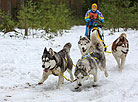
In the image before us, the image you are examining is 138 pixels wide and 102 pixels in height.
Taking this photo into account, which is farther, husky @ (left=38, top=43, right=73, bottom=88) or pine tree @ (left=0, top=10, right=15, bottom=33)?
pine tree @ (left=0, top=10, right=15, bottom=33)

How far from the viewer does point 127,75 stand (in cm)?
487

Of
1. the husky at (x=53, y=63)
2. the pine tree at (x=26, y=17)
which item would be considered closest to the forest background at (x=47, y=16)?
the pine tree at (x=26, y=17)

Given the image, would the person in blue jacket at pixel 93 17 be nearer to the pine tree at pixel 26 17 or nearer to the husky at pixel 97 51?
the husky at pixel 97 51

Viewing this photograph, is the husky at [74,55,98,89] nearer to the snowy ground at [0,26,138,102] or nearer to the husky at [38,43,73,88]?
the snowy ground at [0,26,138,102]

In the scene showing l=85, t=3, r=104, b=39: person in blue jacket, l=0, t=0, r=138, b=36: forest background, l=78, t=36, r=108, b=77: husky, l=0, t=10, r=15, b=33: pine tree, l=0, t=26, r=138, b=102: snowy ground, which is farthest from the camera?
l=0, t=0, r=138, b=36: forest background

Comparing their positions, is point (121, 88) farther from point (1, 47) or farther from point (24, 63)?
point (1, 47)

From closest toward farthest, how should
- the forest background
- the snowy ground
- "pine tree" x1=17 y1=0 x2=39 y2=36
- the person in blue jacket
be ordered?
the snowy ground < the person in blue jacket < "pine tree" x1=17 y1=0 x2=39 y2=36 < the forest background

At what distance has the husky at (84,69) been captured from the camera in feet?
12.2

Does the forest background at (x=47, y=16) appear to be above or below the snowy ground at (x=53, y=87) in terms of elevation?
above

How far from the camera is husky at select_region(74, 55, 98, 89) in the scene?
12.2 feet

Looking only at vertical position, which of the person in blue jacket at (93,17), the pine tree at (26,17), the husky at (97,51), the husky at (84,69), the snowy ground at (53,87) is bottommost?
the snowy ground at (53,87)

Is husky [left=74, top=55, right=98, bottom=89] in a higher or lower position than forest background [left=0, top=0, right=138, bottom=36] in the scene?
lower

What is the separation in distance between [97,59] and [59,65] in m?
0.99

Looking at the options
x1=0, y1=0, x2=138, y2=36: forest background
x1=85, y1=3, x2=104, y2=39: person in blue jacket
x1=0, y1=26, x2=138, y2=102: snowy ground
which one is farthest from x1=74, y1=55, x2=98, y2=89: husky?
x1=0, y1=0, x2=138, y2=36: forest background
